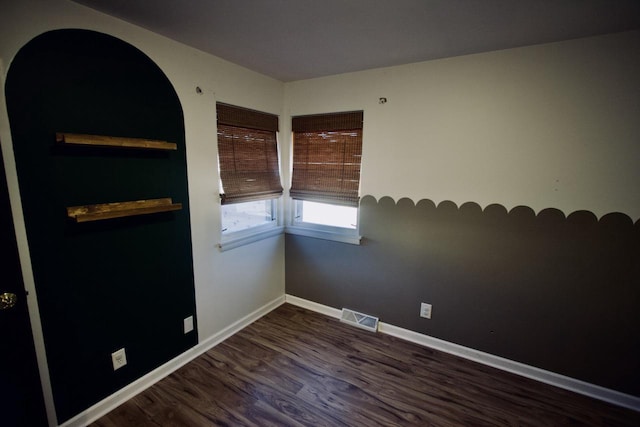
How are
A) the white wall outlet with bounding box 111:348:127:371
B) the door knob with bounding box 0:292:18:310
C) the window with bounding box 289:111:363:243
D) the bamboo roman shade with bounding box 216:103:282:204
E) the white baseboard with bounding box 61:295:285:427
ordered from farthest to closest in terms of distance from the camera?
the window with bounding box 289:111:363:243
the bamboo roman shade with bounding box 216:103:282:204
the white wall outlet with bounding box 111:348:127:371
the white baseboard with bounding box 61:295:285:427
the door knob with bounding box 0:292:18:310

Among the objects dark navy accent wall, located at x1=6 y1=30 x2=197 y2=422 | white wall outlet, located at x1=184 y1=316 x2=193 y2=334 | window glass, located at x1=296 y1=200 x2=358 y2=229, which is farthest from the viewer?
window glass, located at x1=296 y1=200 x2=358 y2=229

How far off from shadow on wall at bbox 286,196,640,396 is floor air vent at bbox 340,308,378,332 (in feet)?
0.25

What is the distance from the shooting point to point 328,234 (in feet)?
9.25

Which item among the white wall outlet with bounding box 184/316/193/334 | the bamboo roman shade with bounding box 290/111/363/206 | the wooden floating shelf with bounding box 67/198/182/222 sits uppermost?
the bamboo roman shade with bounding box 290/111/363/206

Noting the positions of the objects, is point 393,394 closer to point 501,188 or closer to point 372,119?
point 501,188

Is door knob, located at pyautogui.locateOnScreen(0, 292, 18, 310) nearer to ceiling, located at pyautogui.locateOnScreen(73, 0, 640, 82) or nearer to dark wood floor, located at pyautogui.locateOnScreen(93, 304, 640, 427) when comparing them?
dark wood floor, located at pyautogui.locateOnScreen(93, 304, 640, 427)

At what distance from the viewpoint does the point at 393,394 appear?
1952 mm

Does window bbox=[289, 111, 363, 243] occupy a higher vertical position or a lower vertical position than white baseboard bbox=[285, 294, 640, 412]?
higher

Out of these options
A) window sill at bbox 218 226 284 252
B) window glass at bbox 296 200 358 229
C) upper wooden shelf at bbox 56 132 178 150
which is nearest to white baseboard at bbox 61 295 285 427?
window sill at bbox 218 226 284 252

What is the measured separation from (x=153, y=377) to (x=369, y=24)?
266 cm

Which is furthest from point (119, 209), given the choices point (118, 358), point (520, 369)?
point (520, 369)

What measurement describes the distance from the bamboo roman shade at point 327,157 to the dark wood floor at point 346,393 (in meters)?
1.35

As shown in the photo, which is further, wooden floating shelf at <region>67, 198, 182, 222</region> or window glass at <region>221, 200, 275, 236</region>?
window glass at <region>221, 200, 275, 236</region>

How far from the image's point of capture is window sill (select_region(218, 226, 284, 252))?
7.92ft
